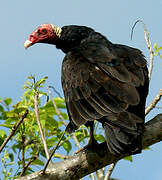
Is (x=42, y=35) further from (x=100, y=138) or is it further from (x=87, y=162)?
(x=87, y=162)

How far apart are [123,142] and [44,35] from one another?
280cm

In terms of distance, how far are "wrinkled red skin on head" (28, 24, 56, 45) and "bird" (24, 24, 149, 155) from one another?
108cm

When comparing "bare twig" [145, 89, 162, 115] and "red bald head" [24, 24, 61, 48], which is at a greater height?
"red bald head" [24, 24, 61, 48]

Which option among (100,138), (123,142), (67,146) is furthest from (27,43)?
(123,142)

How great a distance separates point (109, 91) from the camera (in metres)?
3.27

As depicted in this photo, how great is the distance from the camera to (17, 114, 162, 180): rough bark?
284 centimetres

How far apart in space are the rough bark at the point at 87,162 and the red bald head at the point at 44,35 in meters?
2.24

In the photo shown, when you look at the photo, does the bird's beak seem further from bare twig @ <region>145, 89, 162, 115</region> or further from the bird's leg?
bare twig @ <region>145, 89, 162, 115</region>

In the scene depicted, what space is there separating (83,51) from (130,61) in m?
0.49

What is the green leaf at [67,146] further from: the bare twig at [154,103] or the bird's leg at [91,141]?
the bare twig at [154,103]

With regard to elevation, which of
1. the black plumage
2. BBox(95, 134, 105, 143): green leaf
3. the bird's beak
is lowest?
BBox(95, 134, 105, 143): green leaf

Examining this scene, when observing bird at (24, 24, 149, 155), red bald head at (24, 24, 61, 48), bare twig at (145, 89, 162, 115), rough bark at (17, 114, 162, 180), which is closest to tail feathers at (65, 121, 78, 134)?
bird at (24, 24, 149, 155)

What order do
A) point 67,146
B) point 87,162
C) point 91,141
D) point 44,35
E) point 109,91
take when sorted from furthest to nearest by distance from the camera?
point 44,35
point 67,146
point 91,141
point 109,91
point 87,162

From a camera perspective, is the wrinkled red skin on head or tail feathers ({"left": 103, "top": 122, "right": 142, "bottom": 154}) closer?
tail feathers ({"left": 103, "top": 122, "right": 142, "bottom": 154})
